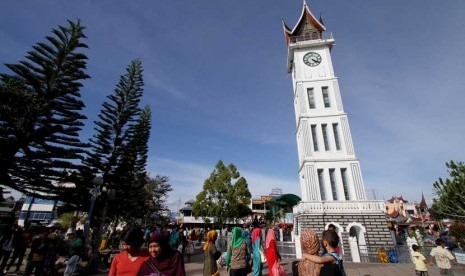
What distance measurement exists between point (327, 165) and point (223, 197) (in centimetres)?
1384

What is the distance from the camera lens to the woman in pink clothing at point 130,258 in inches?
106

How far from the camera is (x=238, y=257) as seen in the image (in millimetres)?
4773

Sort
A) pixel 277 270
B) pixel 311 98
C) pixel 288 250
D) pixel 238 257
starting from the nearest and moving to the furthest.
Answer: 1. pixel 277 270
2. pixel 238 257
3. pixel 288 250
4. pixel 311 98

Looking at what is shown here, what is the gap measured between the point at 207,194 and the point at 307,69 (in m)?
17.3

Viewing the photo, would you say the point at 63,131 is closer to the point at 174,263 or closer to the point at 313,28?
the point at 174,263

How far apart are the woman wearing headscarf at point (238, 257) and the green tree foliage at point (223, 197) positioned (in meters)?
22.9

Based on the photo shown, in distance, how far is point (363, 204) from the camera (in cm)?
1603

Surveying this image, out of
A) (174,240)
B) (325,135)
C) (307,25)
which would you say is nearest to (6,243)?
(174,240)

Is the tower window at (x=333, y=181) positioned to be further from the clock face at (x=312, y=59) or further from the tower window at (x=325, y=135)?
the clock face at (x=312, y=59)

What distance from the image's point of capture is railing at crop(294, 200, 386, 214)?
15.8m

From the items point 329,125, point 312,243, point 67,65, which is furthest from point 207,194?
point 312,243

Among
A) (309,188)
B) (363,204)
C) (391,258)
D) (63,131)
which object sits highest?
(63,131)

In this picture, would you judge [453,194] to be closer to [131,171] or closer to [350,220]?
[350,220]

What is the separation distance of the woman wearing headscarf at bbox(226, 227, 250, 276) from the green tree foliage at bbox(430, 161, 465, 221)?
1789cm
